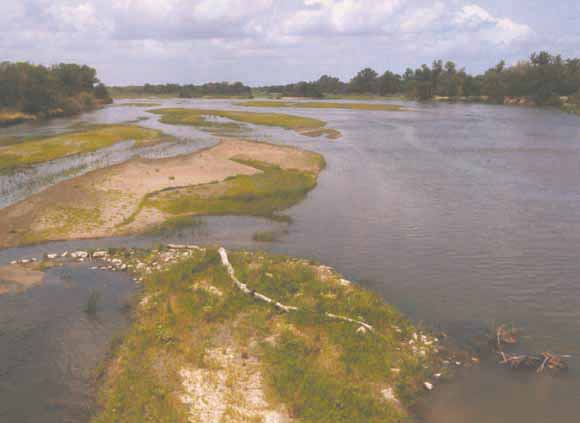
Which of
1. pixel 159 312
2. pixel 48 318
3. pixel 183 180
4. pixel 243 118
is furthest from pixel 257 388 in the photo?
pixel 243 118

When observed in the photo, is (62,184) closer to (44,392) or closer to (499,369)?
(44,392)

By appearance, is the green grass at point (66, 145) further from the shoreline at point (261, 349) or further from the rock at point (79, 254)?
the shoreline at point (261, 349)

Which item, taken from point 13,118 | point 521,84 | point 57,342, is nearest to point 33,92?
point 13,118

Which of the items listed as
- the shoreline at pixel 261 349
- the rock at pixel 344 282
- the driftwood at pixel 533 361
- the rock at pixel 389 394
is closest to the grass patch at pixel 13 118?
the shoreline at pixel 261 349

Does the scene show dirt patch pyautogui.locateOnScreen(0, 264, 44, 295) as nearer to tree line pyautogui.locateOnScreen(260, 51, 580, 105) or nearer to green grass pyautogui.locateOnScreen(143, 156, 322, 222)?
green grass pyautogui.locateOnScreen(143, 156, 322, 222)

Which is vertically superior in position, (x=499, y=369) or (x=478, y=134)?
(x=478, y=134)

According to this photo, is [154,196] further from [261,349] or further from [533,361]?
[533,361]
